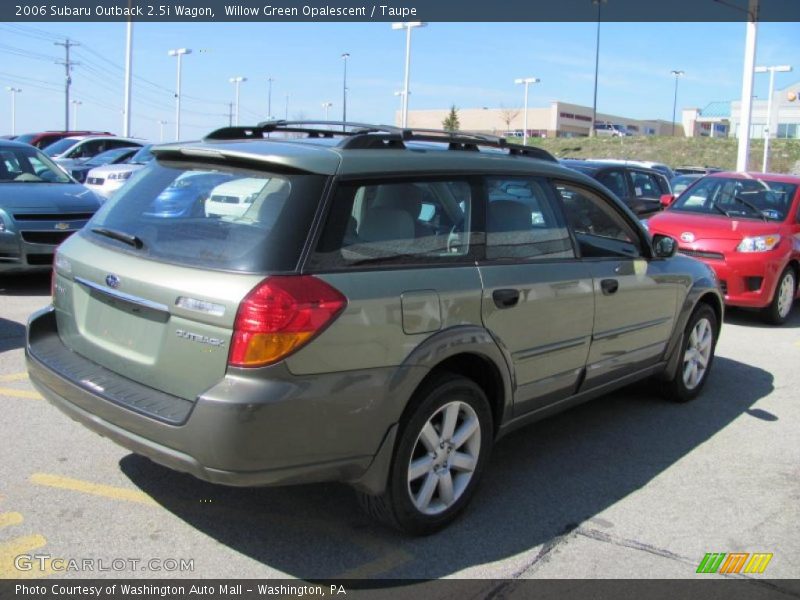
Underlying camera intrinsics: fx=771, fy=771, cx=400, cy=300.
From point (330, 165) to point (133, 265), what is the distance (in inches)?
37.2

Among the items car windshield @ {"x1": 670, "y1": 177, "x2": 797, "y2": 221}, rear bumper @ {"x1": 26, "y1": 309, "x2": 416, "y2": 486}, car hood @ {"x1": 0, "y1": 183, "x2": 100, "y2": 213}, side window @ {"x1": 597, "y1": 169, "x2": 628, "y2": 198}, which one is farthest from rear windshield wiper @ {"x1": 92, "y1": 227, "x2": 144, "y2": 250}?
side window @ {"x1": 597, "y1": 169, "x2": 628, "y2": 198}

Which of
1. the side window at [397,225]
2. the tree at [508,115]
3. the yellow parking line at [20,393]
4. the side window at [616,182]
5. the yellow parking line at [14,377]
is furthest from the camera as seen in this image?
the tree at [508,115]

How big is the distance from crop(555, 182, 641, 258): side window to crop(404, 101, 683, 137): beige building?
304ft

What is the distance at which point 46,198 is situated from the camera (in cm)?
895

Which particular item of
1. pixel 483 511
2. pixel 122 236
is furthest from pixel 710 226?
pixel 122 236

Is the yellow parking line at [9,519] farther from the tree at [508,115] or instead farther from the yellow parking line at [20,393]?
the tree at [508,115]

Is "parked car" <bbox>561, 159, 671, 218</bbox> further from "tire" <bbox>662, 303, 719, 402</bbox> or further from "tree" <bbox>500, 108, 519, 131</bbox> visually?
"tree" <bbox>500, 108, 519, 131</bbox>

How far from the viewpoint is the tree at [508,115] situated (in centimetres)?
9281

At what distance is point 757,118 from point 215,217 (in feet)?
284

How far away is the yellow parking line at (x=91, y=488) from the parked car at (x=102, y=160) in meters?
15.2

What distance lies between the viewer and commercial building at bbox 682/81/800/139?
7456cm
